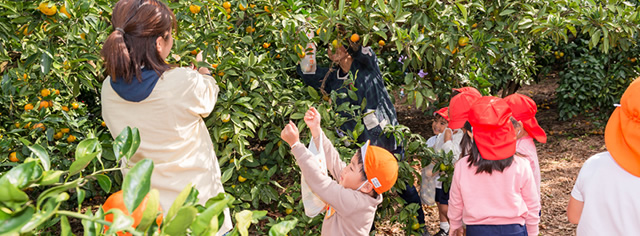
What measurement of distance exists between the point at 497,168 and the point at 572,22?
81 centimetres

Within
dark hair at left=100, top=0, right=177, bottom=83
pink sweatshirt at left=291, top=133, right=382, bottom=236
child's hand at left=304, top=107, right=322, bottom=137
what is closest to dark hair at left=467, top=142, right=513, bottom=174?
pink sweatshirt at left=291, top=133, right=382, bottom=236

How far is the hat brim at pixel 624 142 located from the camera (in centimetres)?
164

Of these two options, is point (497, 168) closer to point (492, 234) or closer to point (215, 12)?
point (492, 234)

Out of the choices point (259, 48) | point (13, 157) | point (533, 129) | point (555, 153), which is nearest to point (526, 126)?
point (533, 129)

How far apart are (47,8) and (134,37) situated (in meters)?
0.58

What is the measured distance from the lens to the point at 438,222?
3.93 m

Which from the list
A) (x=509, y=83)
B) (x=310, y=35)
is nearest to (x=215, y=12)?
(x=310, y=35)

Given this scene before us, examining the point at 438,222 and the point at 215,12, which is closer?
the point at 215,12

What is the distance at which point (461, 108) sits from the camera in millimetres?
2529

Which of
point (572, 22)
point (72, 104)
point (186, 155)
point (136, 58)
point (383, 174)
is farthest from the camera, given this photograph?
point (72, 104)

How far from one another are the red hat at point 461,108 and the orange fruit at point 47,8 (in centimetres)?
183

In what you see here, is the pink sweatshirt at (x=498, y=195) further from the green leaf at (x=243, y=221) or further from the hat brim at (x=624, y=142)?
the green leaf at (x=243, y=221)

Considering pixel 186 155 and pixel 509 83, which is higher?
pixel 186 155

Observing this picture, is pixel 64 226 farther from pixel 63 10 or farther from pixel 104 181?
pixel 63 10
